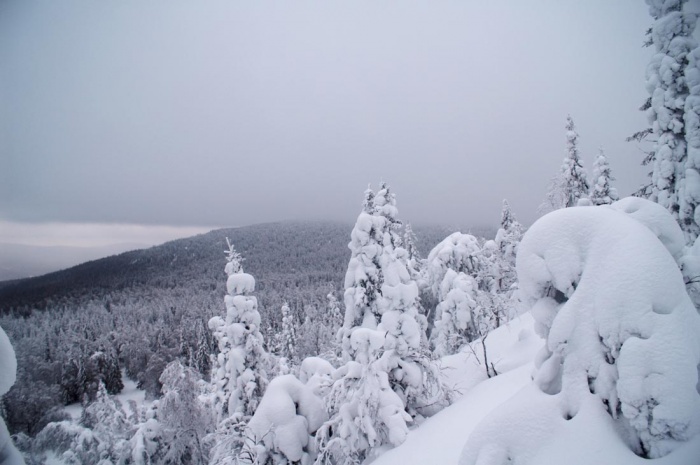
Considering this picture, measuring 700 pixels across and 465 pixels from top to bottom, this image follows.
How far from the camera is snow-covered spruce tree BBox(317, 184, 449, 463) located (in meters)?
10.2

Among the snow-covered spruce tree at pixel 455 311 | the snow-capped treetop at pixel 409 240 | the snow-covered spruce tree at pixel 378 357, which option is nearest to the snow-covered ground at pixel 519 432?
the snow-covered spruce tree at pixel 378 357

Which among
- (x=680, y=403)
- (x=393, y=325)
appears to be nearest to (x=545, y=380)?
(x=680, y=403)

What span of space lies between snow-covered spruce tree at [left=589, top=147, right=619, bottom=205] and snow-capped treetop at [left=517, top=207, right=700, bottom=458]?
21.2 meters

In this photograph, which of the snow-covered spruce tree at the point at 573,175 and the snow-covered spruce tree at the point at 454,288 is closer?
the snow-covered spruce tree at the point at 454,288

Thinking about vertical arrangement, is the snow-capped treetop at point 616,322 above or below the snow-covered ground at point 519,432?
above

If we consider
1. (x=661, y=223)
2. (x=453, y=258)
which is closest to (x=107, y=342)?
(x=453, y=258)

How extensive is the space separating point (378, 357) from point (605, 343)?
8.34 meters

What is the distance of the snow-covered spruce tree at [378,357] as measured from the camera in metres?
10.2

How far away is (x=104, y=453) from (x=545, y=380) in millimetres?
21090

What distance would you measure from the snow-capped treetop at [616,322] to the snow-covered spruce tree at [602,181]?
21.2 meters

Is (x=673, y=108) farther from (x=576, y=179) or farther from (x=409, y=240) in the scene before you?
(x=409, y=240)

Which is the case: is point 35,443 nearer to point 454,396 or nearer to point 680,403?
point 454,396

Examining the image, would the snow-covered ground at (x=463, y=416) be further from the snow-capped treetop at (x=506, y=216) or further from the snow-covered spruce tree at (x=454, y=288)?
the snow-capped treetop at (x=506, y=216)

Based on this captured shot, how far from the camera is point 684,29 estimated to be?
38.7 feet
